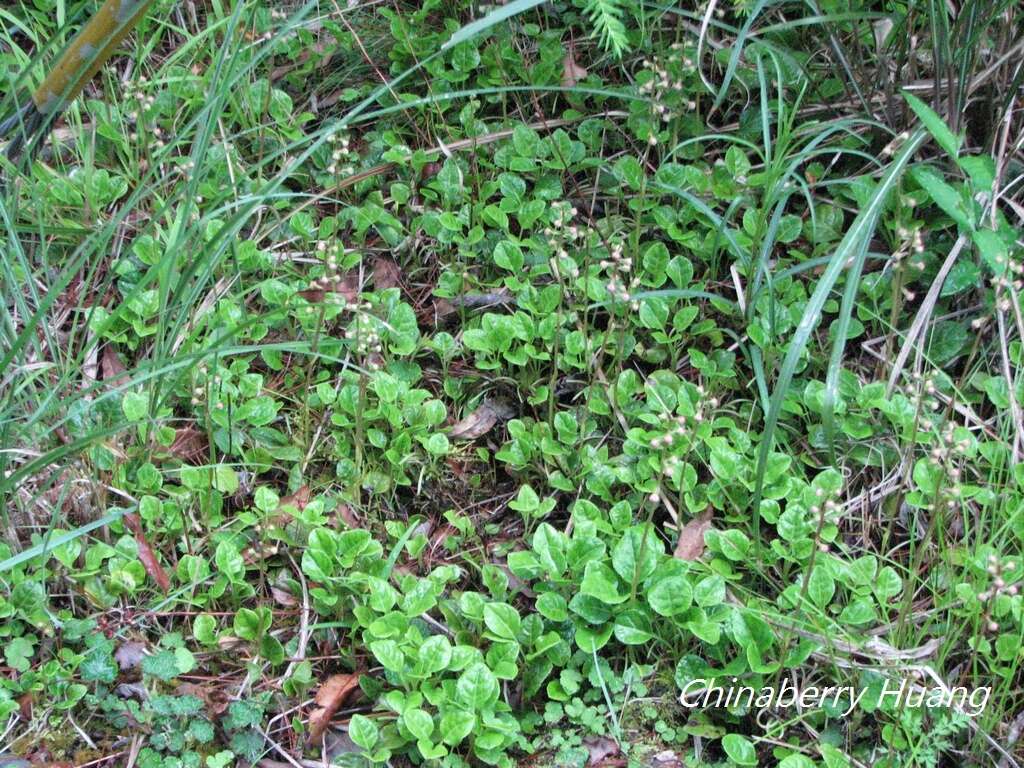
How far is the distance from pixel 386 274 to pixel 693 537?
1.17 m

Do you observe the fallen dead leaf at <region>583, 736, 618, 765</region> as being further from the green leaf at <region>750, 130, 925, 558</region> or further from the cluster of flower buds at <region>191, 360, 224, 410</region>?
the cluster of flower buds at <region>191, 360, 224, 410</region>

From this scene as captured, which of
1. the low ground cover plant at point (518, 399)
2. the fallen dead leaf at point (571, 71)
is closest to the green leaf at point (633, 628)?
the low ground cover plant at point (518, 399)

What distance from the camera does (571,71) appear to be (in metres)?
3.22

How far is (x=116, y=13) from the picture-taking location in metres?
2.04

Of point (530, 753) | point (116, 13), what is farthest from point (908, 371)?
point (116, 13)

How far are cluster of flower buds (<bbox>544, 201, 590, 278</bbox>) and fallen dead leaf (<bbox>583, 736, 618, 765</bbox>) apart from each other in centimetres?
110

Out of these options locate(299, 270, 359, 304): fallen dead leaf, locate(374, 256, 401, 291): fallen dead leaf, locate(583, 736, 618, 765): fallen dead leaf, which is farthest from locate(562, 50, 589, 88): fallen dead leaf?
locate(583, 736, 618, 765): fallen dead leaf

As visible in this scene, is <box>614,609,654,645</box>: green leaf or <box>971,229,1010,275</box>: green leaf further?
<box>971,229,1010,275</box>: green leaf

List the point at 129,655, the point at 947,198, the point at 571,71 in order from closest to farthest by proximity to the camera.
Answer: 1. the point at 129,655
2. the point at 947,198
3. the point at 571,71

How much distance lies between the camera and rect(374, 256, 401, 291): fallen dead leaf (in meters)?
2.90

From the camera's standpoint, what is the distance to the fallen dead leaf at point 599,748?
2.04 metres

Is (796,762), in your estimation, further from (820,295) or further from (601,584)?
(820,295)

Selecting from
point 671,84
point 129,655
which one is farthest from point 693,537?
point 671,84

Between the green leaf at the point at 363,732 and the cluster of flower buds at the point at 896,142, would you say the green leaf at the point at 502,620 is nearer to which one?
the green leaf at the point at 363,732
